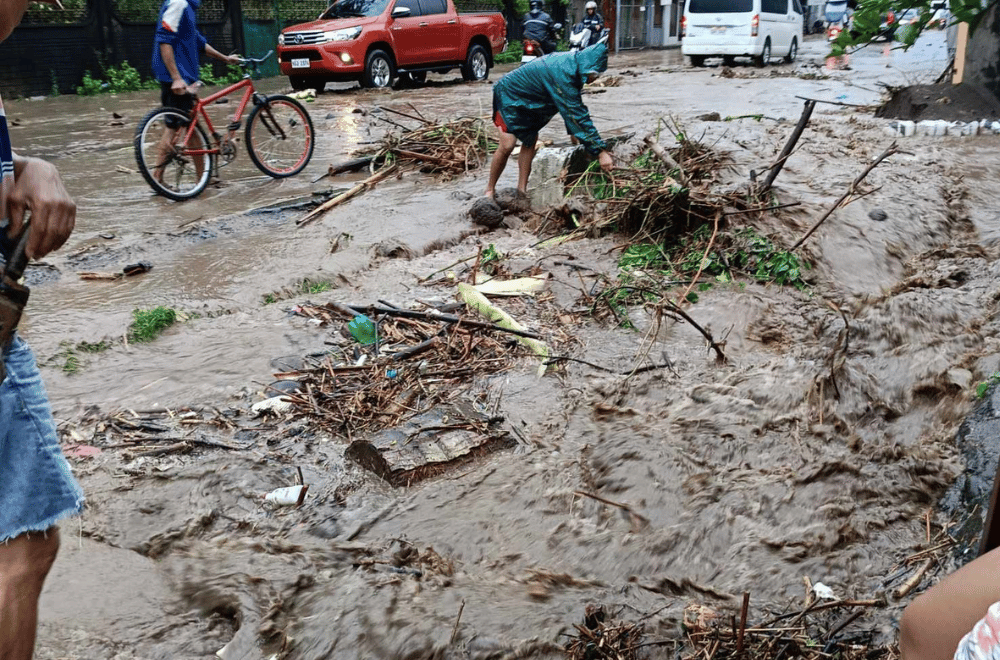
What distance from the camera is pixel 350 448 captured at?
4.21 meters

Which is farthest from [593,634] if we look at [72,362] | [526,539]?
[72,362]

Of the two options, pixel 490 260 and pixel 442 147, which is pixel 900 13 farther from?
pixel 442 147

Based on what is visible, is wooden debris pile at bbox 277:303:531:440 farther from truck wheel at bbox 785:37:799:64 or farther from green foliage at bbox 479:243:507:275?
truck wheel at bbox 785:37:799:64

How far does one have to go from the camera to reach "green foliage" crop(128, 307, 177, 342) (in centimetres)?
553

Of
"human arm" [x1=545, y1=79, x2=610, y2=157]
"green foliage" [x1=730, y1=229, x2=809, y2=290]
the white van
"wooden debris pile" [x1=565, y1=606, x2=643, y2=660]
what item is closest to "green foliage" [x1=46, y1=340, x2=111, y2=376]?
"wooden debris pile" [x1=565, y1=606, x2=643, y2=660]

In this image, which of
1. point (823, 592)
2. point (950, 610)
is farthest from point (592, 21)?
point (950, 610)

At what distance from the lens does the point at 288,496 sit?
386cm

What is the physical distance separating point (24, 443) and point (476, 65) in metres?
18.5

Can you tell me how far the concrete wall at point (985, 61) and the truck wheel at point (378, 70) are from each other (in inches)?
395

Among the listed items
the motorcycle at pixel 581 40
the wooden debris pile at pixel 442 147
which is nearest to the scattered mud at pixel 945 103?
the motorcycle at pixel 581 40

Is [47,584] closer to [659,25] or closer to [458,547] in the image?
[458,547]

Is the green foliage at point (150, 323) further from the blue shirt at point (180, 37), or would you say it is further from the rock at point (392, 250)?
the blue shirt at point (180, 37)

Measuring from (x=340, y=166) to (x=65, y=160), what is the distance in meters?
3.65

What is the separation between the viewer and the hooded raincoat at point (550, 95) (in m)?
7.27
